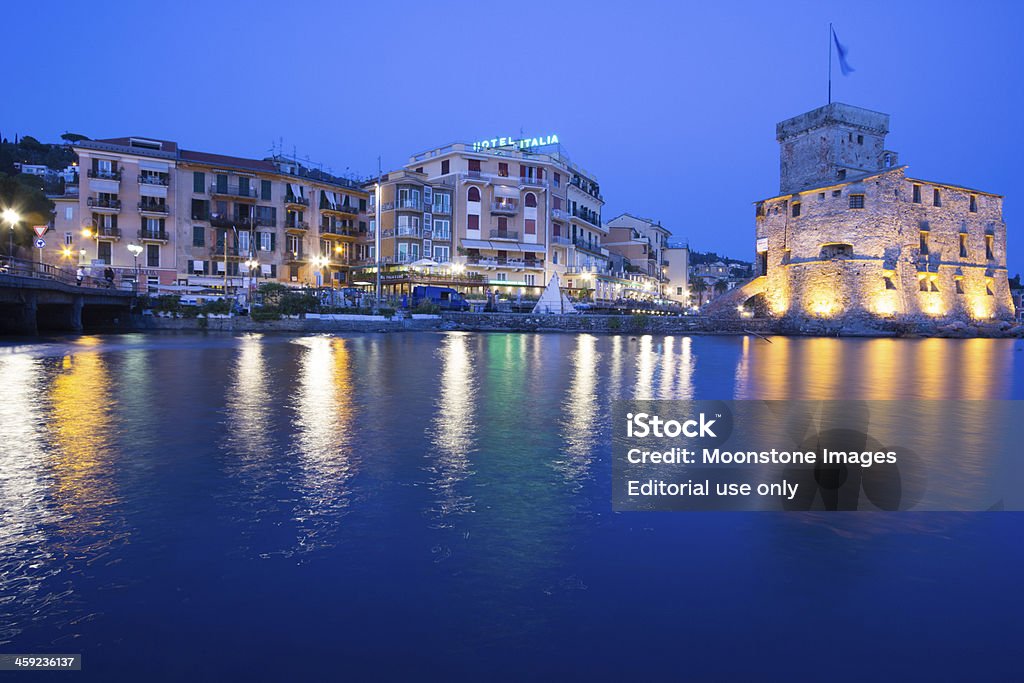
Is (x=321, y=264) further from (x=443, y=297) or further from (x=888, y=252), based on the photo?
(x=888, y=252)

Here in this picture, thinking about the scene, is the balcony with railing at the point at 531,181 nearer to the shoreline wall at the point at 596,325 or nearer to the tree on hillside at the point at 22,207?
the shoreline wall at the point at 596,325

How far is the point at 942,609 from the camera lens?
471 centimetres

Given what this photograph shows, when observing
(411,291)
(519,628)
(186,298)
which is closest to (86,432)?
(519,628)

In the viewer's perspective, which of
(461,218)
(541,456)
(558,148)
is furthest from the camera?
(558,148)

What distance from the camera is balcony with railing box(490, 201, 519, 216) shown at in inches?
2478

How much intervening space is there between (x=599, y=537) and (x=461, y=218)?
5855 cm

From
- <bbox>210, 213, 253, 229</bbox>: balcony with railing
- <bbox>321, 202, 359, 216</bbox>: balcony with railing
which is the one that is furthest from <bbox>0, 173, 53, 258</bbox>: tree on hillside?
<bbox>321, 202, 359, 216</bbox>: balcony with railing

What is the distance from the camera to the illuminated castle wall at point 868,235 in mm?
56156

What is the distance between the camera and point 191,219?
5584cm

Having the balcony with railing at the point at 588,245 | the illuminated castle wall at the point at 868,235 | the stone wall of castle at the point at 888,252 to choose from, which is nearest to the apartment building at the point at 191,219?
the balcony with railing at the point at 588,245

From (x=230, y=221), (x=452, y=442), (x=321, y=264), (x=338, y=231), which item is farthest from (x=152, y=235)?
(x=452, y=442)

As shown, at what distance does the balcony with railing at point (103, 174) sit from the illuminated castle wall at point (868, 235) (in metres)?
58.1

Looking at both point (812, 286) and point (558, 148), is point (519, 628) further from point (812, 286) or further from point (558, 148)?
point (558, 148)

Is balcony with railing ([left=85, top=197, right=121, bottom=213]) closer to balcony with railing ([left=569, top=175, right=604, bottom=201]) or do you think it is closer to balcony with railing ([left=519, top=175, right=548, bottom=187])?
balcony with railing ([left=519, top=175, right=548, bottom=187])
